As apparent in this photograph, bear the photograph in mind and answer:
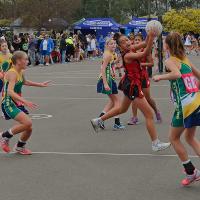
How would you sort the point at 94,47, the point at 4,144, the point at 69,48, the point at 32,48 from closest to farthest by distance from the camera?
1. the point at 4,144
2. the point at 32,48
3. the point at 69,48
4. the point at 94,47

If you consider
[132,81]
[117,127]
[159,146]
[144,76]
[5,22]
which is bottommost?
[5,22]

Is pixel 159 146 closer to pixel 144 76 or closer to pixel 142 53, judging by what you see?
pixel 142 53

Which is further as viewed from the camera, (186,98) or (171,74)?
(186,98)

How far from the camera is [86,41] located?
3859cm

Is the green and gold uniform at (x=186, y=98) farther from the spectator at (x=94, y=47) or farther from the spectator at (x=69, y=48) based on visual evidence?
the spectator at (x=94, y=47)

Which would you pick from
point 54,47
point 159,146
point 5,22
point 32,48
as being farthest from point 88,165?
point 5,22

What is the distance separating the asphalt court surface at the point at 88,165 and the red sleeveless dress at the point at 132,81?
821 mm

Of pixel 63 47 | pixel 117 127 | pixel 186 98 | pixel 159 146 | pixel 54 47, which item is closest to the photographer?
pixel 186 98

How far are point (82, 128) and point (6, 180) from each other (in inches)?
153

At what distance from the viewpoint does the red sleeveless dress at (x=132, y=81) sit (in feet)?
29.2

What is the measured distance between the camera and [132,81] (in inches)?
355

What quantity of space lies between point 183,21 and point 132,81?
58.2 meters

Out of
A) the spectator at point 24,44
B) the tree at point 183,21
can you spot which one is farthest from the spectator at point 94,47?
the tree at point 183,21

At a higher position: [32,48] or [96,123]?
[96,123]
